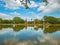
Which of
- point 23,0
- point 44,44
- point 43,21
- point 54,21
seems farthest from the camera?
point 54,21

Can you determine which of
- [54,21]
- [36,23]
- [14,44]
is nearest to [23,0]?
[14,44]

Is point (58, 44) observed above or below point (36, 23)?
above

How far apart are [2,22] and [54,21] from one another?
8.54m

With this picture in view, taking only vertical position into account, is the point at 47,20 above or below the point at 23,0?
below

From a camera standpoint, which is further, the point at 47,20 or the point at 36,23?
the point at 47,20

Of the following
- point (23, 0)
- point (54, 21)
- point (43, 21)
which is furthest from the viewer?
point (54, 21)

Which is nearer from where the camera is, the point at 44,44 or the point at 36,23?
the point at 44,44

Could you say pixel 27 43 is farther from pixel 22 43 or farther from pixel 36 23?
pixel 36 23

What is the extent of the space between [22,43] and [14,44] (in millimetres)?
303

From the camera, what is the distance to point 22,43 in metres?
5.57

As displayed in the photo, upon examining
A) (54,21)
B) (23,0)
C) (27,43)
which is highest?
(23,0)

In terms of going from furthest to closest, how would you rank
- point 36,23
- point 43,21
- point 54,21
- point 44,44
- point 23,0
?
1. point 54,21
2. point 43,21
3. point 36,23
4. point 44,44
5. point 23,0

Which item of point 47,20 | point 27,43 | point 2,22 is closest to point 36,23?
point 47,20

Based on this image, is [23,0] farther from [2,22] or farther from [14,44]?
[2,22]
